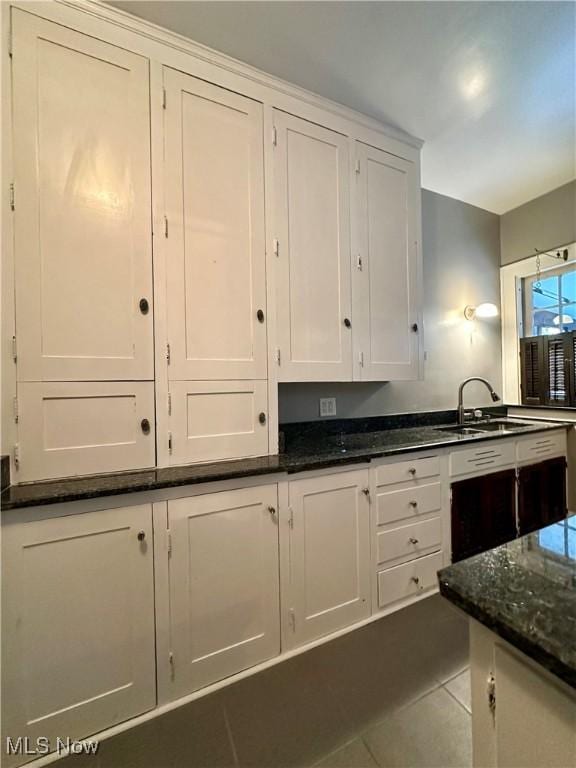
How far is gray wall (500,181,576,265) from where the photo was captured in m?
2.67

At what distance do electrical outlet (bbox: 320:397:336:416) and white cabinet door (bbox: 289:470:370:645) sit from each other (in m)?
0.64

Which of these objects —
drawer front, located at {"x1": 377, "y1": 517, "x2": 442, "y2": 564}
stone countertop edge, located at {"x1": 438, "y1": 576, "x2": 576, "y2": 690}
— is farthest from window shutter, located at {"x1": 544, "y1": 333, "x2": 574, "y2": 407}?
stone countertop edge, located at {"x1": 438, "y1": 576, "x2": 576, "y2": 690}

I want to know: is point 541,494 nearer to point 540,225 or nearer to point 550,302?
point 550,302

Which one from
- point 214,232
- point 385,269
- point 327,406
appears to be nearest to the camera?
point 214,232

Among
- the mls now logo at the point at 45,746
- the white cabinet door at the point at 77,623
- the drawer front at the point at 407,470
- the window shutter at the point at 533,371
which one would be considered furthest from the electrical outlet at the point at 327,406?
the window shutter at the point at 533,371

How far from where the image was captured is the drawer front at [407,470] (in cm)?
173

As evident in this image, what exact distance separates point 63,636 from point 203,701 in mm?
596

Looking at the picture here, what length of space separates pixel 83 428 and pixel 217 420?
518mm

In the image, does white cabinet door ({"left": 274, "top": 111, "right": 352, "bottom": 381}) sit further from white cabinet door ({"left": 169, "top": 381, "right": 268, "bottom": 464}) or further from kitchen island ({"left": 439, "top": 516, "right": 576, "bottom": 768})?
kitchen island ({"left": 439, "top": 516, "right": 576, "bottom": 768})

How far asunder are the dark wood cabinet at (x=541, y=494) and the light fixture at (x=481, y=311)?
1.26 metres

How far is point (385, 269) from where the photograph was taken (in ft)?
6.60

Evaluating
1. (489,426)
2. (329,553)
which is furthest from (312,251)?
(489,426)

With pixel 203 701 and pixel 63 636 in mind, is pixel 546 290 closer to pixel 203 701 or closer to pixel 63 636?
pixel 203 701

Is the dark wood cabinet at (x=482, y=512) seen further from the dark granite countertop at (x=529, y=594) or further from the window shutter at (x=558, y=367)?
the dark granite countertop at (x=529, y=594)
